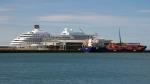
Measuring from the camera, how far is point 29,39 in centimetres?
15738

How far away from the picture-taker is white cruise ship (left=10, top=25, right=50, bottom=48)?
157125mm

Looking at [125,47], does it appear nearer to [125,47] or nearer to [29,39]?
[125,47]

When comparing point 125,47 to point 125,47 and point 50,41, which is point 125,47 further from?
point 50,41

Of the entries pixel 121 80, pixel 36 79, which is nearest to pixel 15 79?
pixel 36 79

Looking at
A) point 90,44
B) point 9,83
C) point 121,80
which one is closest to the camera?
point 9,83

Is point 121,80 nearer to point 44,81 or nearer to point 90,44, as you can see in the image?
point 44,81

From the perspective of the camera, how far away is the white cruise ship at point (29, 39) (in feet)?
516

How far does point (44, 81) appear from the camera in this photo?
1825 inches

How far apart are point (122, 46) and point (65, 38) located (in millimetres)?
15223

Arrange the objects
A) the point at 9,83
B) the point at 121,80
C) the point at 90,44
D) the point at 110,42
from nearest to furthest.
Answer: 1. the point at 9,83
2. the point at 121,80
3. the point at 90,44
4. the point at 110,42

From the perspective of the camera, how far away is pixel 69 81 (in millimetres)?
46156

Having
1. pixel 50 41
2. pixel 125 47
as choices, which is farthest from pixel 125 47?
pixel 50 41

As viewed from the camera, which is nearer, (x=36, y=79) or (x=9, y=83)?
(x=9, y=83)

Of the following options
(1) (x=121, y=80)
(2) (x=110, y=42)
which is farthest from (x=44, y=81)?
(2) (x=110, y=42)
